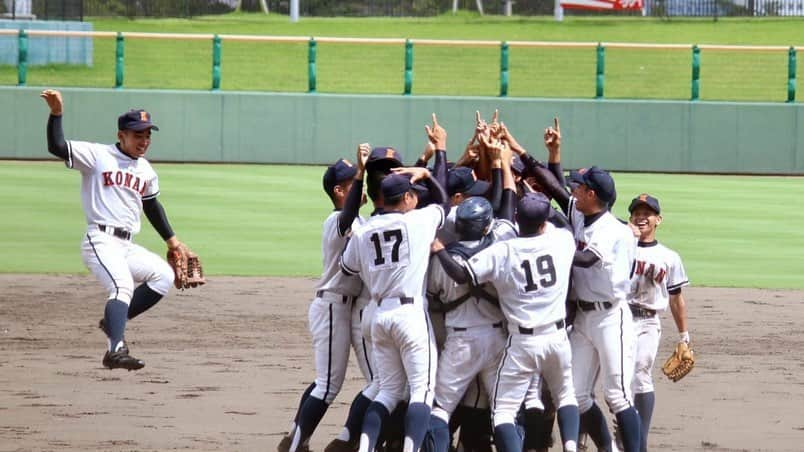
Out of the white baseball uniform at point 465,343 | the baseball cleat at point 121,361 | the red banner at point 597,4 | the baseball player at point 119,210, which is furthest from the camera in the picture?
the red banner at point 597,4

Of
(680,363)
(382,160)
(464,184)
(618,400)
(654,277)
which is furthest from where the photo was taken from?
(680,363)

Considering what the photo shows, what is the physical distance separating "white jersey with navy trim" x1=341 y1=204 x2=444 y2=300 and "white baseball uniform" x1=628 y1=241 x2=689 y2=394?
137 cm

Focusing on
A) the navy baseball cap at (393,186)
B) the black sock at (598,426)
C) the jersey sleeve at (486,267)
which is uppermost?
the navy baseball cap at (393,186)

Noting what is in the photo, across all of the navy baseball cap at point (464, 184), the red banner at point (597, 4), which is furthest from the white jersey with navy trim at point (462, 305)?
the red banner at point (597, 4)

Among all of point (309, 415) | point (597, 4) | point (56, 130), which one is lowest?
point (309, 415)

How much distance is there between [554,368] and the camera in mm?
6598

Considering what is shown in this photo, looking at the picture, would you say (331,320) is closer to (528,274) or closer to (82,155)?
(528,274)

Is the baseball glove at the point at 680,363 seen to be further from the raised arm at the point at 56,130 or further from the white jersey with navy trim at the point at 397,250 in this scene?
the raised arm at the point at 56,130

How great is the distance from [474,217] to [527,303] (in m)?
0.49

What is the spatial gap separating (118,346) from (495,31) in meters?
34.3

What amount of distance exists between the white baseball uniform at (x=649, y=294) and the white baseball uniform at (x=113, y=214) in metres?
3.02

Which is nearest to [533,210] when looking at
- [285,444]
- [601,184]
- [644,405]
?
[601,184]

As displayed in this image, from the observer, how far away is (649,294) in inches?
294

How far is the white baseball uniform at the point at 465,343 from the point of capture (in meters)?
6.71
